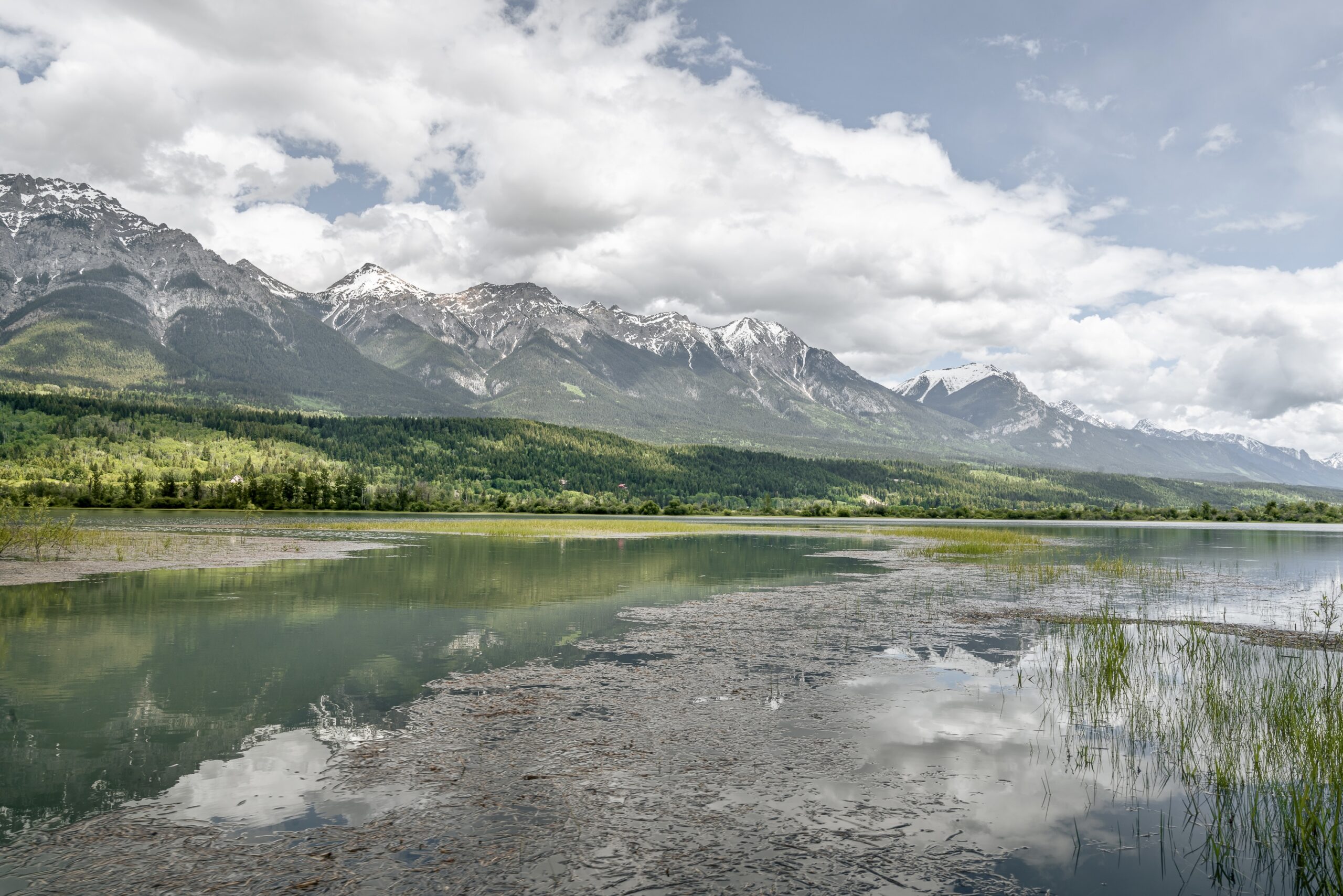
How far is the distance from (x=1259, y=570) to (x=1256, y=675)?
40.1 metres

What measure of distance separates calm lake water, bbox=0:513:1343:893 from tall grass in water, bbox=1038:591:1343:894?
104cm

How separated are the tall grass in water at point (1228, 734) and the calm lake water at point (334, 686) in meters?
1.04

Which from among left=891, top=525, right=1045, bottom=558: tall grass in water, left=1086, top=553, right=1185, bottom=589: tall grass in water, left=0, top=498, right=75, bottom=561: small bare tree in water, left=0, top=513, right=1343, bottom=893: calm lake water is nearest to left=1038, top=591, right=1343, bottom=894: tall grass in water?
left=0, top=513, right=1343, bottom=893: calm lake water

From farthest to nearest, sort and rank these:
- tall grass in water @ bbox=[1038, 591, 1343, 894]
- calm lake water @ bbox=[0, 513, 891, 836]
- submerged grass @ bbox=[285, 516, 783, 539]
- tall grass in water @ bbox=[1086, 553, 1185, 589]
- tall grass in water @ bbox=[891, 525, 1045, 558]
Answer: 1. submerged grass @ bbox=[285, 516, 783, 539]
2. tall grass in water @ bbox=[891, 525, 1045, 558]
3. tall grass in water @ bbox=[1086, 553, 1185, 589]
4. calm lake water @ bbox=[0, 513, 891, 836]
5. tall grass in water @ bbox=[1038, 591, 1343, 894]

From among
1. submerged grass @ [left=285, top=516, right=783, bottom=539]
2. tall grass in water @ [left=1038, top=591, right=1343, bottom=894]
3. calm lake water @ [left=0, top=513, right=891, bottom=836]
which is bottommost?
submerged grass @ [left=285, top=516, right=783, bottom=539]

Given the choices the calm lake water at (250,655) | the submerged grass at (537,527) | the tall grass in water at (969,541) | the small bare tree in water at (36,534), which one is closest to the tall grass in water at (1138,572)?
the tall grass in water at (969,541)

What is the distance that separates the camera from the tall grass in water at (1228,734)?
10.5 meters

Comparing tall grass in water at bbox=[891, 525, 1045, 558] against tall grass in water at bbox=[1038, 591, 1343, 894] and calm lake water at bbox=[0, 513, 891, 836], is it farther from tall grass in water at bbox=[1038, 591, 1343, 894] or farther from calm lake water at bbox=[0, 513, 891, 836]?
tall grass in water at bbox=[1038, 591, 1343, 894]

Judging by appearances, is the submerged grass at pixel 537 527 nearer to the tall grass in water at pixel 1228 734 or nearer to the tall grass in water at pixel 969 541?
the tall grass in water at pixel 969 541

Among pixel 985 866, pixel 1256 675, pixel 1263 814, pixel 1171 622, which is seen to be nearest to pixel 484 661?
pixel 985 866

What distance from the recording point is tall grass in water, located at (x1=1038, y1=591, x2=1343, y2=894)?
1048 cm

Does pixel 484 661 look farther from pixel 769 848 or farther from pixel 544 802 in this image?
pixel 769 848

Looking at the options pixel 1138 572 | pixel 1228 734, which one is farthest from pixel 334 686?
pixel 1138 572

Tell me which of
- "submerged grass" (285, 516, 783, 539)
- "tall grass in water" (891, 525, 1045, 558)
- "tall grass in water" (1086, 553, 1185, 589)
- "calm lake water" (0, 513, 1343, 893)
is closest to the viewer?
"calm lake water" (0, 513, 1343, 893)
